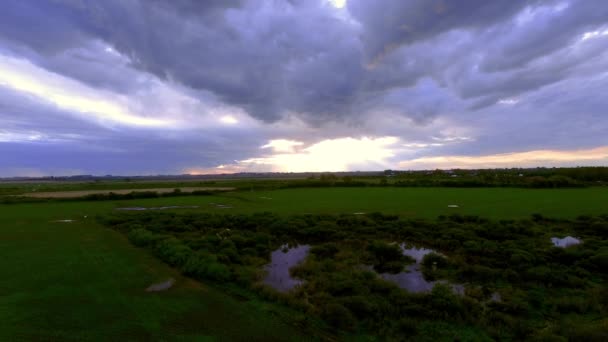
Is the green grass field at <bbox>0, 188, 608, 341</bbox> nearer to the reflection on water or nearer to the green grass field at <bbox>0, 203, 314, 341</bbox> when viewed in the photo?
the green grass field at <bbox>0, 203, 314, 341</bbox>

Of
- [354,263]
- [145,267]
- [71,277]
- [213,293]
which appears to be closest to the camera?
[213,293]

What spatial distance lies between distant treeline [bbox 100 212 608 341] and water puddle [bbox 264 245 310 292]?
308mm

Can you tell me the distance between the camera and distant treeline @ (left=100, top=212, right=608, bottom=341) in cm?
525

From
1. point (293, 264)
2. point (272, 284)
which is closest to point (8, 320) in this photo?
point (272, 284)

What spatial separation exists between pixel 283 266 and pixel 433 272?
4.63 meters

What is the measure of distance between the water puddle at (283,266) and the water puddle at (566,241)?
9.88m

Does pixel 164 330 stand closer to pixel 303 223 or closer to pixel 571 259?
pixel 303 223

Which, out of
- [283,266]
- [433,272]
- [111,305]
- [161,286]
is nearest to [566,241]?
[433,272]

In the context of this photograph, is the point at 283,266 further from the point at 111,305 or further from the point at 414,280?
the point at 111,305

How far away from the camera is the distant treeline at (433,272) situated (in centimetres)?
525

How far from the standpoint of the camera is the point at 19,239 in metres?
11.8

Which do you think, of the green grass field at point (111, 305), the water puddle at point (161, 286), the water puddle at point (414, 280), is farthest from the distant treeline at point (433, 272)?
the green grass field at point (111, 305)

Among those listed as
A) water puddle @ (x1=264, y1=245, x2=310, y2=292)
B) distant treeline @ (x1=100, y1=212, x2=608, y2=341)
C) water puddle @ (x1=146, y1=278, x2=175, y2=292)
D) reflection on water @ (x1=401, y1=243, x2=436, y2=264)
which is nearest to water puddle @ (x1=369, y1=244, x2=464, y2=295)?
reflection on water @ (x1=401, y1=243, x2=436, y2=264)

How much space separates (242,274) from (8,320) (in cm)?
456
